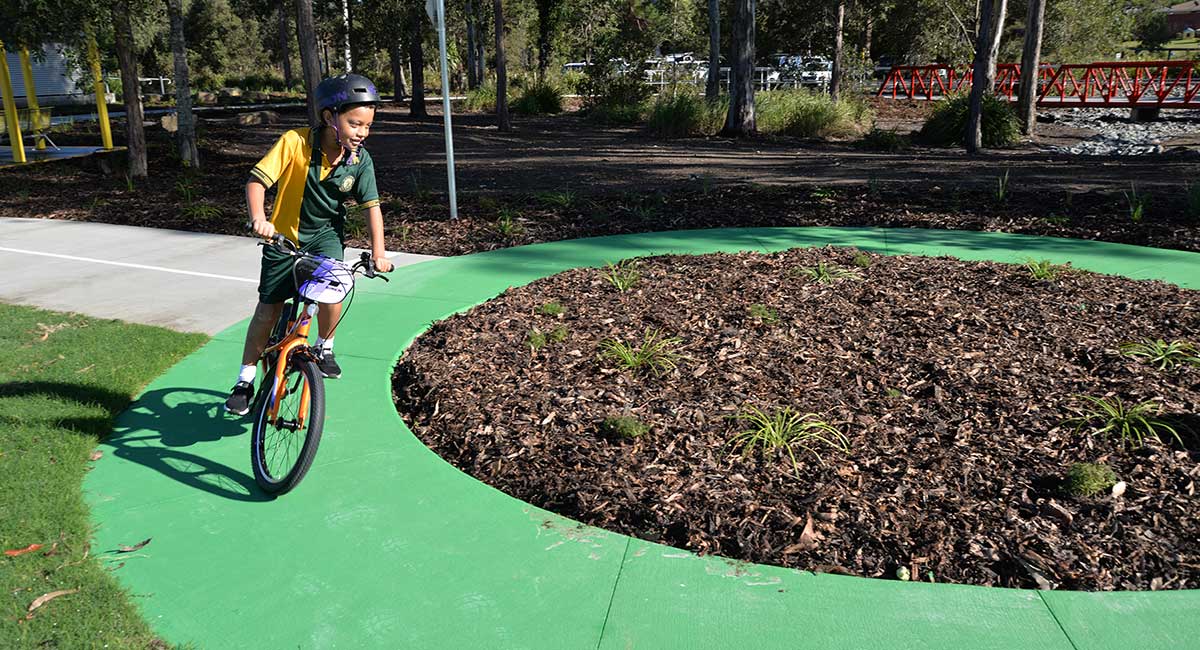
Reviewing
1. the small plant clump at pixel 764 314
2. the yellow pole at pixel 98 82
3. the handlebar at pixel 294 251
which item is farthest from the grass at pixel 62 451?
the yellow pole at pixel 98 82

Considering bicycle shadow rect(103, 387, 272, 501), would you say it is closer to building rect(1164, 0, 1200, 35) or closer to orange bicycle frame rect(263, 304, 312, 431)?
orange bicycle frame rect(263, 304, 312, 431)

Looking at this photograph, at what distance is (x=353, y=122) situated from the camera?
12.4 feet

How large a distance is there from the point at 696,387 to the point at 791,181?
9144 millimetres

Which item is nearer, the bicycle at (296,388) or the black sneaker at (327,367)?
the bicycle at (296,388)

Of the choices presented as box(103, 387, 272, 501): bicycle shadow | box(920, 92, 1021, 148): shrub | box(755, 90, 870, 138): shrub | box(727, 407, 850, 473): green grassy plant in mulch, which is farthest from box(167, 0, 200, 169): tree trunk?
box(920, 92, 1021, 148): shrub

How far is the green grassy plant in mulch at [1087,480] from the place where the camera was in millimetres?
3707

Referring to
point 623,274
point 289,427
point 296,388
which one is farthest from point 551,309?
point 289,427

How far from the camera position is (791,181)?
13367mm

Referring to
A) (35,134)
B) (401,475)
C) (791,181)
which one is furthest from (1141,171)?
(35,134)

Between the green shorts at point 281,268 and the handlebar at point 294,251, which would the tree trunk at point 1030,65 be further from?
the handlebar at point 294,251

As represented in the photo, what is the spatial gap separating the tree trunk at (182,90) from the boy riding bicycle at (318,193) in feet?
34.0

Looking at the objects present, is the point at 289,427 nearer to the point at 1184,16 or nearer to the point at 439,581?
the point at 439,581

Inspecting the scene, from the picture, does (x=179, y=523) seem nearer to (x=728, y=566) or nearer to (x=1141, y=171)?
(x=728, y=566)

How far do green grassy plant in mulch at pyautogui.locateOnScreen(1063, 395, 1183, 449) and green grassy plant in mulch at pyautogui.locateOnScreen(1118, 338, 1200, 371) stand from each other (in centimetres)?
72
